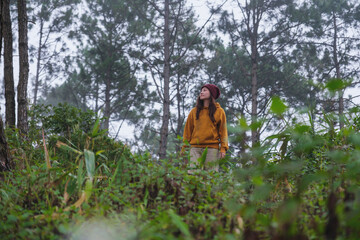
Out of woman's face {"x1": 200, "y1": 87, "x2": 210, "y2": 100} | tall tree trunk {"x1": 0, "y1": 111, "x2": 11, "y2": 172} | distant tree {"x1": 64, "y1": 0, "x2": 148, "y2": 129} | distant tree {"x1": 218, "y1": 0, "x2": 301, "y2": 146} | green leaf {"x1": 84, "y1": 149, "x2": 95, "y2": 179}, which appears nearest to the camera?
green leaf {"x1": 84, "y1": 149, "x2": 95, "y2": 179}

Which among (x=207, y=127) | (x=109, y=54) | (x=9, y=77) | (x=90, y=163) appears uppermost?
(x=109, y=54)

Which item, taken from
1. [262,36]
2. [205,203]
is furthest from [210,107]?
[262,36]

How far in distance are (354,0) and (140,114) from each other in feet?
42.6

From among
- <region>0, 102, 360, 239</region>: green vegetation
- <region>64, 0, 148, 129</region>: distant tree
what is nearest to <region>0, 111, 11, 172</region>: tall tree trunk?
<region>0, 102, 360, 239</region>: green vegetation

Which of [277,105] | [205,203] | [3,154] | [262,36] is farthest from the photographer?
[262,36]

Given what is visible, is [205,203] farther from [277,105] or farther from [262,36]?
[262,36]

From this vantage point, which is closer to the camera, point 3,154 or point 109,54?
point 3,154

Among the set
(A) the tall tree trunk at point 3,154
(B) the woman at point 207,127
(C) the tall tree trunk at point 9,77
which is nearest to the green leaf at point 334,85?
(A) the tall tree trunk at point 3,154

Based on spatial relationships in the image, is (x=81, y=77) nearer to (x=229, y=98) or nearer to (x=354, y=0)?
(x=229, y=98)

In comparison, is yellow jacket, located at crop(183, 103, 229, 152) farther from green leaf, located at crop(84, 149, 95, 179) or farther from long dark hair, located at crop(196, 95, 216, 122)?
green leaf, located at crop(84, 149, 95, 179)

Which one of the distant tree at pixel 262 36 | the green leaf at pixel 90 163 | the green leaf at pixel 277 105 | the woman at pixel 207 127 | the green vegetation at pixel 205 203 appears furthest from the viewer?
the distant tree at pixel 262 36

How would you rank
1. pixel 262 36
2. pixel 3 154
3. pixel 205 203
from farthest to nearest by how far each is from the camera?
pixel 262 36
pixel 3 154
pixel 205 203

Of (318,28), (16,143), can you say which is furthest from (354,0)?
(16,143)

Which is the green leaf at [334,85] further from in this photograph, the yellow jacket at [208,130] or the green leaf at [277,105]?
the yellow jacket at [208,130]
